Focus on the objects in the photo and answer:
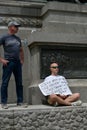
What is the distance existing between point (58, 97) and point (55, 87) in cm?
33

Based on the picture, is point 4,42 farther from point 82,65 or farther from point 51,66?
point 82,65

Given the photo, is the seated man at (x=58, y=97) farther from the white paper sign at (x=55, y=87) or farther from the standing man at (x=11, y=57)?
the standing man at (x=11, y=57)

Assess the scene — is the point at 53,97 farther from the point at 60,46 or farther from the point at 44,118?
the point at 60,46

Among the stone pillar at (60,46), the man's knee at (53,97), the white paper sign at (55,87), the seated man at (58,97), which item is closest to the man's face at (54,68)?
the seated man at (58,97)

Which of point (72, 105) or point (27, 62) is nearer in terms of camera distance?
point (72, 105)

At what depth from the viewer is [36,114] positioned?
632 cm

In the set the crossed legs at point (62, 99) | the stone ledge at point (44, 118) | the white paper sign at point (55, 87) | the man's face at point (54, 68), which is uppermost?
the man's face at point (54, 68)

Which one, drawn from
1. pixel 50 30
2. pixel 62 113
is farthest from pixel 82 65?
pixel 62 113

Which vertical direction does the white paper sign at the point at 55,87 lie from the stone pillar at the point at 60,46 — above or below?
below

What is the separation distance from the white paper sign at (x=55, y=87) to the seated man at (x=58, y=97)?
0.07 meters

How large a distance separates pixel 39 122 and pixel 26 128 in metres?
0.27

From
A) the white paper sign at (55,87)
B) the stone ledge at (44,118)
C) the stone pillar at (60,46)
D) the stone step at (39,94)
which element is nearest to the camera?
the stone ledge at (44,118)

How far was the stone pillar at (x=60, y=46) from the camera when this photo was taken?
25.0 ft

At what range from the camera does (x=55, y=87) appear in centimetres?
697
